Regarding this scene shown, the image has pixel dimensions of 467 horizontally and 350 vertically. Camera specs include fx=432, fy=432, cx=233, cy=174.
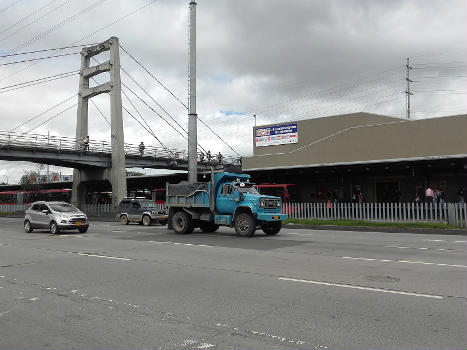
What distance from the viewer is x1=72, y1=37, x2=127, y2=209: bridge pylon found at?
148ft

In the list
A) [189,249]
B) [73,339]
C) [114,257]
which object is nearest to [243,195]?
[189,249]

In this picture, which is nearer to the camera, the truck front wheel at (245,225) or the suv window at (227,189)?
the truck front wheel at (245,225)

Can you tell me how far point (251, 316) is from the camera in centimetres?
589

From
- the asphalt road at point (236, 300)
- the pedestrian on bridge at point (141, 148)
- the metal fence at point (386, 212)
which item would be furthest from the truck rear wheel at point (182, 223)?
the pedestrian on bridge at point (141, 148)

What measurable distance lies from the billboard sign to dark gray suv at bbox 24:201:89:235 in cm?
2251

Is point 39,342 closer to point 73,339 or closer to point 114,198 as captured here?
point 73,339

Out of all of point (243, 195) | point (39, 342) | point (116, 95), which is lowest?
A: point (39, 342)

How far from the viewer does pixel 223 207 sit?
1844 cm

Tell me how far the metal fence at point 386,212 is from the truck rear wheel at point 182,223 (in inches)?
402

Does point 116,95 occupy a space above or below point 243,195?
above

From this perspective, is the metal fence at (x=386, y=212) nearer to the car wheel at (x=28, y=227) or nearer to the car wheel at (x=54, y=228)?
the car wheel at (x=54, y=228)

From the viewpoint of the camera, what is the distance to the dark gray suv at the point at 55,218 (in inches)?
814

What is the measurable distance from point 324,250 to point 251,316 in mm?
7307

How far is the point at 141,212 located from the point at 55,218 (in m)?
8.08
